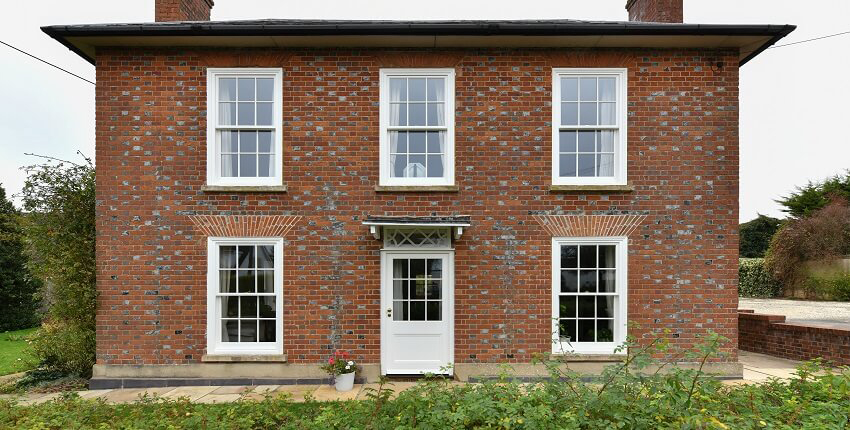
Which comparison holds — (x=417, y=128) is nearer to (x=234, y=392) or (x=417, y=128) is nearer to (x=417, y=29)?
(x=417, y=29)

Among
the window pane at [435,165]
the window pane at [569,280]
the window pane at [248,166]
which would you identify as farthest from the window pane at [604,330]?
the window pane at [248,166]

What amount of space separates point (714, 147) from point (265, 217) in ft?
24.9

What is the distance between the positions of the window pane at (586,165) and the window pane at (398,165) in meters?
3.00

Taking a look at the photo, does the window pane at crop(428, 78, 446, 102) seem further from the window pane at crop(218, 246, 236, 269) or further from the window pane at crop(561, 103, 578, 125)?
the window pane at crop(218, 246, 236, 269)

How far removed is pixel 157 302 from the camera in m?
7.46

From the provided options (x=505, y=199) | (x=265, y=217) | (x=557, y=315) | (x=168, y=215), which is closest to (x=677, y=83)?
(x=505, y=199)

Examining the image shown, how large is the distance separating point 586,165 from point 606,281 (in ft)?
6.54

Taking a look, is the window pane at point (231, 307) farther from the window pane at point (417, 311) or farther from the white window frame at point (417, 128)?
the white window frame at point (417, 128)

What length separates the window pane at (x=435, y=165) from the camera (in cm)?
773

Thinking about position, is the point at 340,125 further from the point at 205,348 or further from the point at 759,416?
the point at 759,416

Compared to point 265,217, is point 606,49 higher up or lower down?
higher up

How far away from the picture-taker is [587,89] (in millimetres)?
7762

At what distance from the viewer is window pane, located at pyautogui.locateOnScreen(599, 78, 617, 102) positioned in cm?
775

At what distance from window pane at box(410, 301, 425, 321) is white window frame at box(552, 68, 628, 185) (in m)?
3.04
